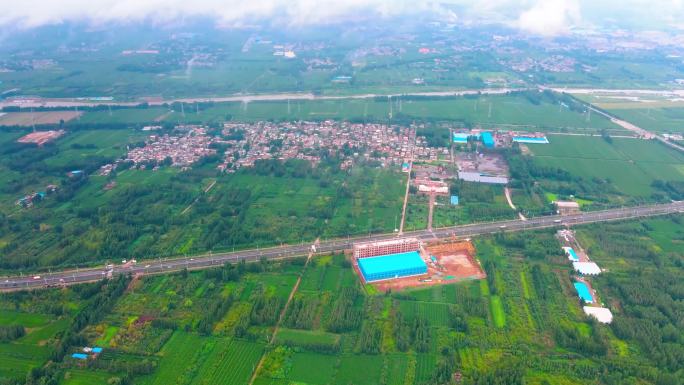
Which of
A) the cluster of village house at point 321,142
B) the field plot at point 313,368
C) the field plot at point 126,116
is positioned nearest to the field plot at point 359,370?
the field plot at point 313,368

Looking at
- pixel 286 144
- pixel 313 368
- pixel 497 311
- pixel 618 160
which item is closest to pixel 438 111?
pixel 286 144

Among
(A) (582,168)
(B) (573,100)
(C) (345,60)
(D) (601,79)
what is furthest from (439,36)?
(A) (582,168)

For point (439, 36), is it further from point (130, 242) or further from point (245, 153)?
point (130, 242)

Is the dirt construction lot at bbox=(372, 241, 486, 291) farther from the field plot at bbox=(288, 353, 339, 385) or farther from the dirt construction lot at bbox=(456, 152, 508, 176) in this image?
the dirt construction lot at bbox=(456, 152, 508, 176)

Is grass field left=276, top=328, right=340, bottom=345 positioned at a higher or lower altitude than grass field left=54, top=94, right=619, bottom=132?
lower

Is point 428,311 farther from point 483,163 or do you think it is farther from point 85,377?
point 483,163

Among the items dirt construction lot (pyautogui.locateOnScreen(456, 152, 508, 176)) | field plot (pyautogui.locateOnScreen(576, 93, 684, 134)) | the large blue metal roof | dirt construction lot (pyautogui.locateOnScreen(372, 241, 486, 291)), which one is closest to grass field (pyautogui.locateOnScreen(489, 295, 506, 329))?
dirt construction lot (pyautogui.locateOnScreen(372, 241, 486, 291))

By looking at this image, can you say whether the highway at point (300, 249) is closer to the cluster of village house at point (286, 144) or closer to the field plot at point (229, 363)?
the field plot at point (229, 363)
